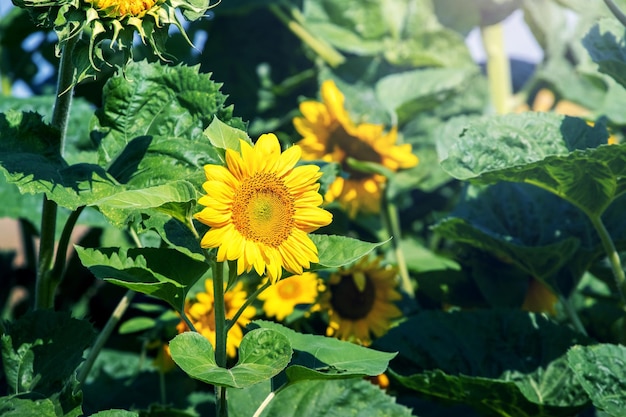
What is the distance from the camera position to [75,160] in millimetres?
989

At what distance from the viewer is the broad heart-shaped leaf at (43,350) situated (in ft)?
2.76

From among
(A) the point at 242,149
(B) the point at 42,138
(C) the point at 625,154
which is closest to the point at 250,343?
(A) the point at 242,149

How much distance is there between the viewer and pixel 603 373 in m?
0.90

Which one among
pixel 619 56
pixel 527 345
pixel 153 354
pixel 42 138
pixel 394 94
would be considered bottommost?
pixel 153 354

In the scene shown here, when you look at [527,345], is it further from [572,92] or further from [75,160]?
[572,92]

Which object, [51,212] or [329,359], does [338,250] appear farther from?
[51,212]

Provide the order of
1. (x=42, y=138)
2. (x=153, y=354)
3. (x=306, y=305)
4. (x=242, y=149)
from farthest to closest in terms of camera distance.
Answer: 1. (x=153, y=354)
2. (x=306, y=305)
3. (x=42, y=138)
4. (x=242, y=149)

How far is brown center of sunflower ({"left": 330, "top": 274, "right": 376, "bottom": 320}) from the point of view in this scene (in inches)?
48.1

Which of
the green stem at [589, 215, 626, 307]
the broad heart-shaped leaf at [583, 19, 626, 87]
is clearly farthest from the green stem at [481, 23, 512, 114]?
the green stem at [589, 215, 626, 307]

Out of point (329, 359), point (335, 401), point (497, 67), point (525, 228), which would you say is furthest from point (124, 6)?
point (497, 67)

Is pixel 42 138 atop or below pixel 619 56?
atop

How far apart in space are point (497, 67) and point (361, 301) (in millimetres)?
673

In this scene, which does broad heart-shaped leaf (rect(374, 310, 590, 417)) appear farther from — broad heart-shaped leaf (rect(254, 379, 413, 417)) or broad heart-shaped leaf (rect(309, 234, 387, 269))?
broad heart-shaped leaf (rect(309, 234, 387, 269))

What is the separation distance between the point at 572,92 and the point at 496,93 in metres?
0.19
